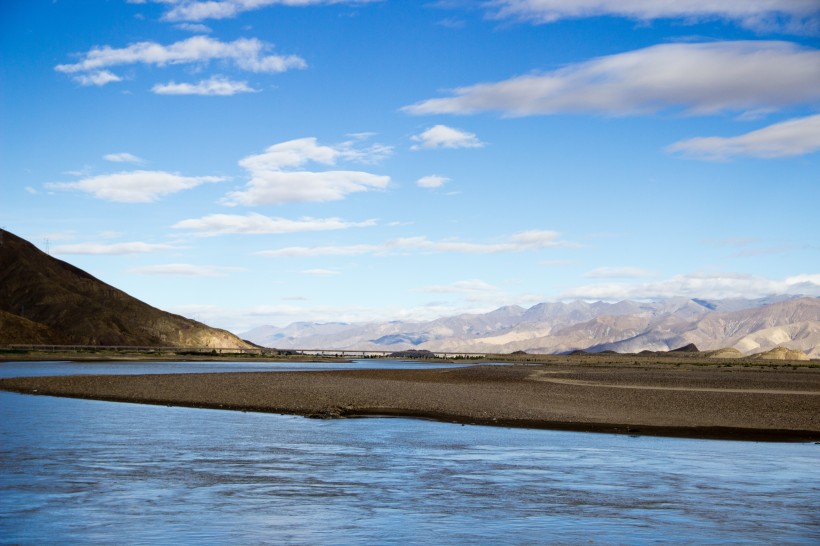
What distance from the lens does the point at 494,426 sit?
36.5 meters

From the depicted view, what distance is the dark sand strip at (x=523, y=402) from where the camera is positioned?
35812mm

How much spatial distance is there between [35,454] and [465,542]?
54.0 ft

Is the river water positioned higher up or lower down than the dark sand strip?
lower down

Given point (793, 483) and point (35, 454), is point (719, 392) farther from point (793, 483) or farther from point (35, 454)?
point (35, 454)

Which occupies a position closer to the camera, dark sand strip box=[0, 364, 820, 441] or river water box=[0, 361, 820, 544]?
river water box=[0, 361, 820, 544]

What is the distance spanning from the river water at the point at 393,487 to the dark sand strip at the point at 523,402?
318 cm

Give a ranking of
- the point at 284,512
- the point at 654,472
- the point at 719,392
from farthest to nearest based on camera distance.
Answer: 1. the point at 719,392
2. the point at 654,472
3. the point at 284,512

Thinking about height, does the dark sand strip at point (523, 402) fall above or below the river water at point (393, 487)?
above

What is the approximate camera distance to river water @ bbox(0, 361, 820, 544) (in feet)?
56.5

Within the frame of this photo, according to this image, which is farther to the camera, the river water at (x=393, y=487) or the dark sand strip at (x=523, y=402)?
the dark sand strip at (x=523, y=402)

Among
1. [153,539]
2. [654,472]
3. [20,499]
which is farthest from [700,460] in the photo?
[20,499]

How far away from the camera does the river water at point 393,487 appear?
678 inches

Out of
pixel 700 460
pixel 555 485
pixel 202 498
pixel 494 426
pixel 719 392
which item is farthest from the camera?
pixel 719 392

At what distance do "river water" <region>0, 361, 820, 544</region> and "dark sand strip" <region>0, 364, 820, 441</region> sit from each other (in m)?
3.18
